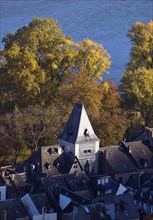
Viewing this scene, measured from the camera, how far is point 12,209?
35.7 m

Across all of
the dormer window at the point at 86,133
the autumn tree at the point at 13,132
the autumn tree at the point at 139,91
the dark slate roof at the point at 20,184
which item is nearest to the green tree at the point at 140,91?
the autumn tree at the point at 139,91

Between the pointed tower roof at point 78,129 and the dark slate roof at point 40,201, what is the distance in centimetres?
634

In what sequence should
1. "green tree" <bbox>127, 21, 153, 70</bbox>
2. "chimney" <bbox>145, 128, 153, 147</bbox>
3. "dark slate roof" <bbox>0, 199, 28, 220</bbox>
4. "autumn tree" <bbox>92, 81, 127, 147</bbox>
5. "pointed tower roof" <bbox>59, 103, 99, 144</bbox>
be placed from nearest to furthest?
"dark slate roof" <bbox>0, 199, 28, 220</bbox> < "pointed tower roof" <bbox>59, 103, 99, 144</bbox> < "chimney" <bbox>145, 128, 153, 147</bbox> < "autumn tree" <bbox>92, 81, 127, 147</bbox> < "green tree" <bbox>127, 21, 153, 70</bbox>

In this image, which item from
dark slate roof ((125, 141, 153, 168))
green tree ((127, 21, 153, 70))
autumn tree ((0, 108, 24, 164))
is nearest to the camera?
dark slate roof ((125, 141, 153, 168))

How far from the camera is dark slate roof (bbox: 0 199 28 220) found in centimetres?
3531

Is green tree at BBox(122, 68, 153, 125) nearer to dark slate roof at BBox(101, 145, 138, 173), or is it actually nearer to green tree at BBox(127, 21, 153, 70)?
green tree at BBox(127, 21, 153, 70)

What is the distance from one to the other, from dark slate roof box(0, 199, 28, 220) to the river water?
28867 mm

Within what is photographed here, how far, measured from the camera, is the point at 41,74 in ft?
166

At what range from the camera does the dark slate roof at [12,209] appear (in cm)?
3531

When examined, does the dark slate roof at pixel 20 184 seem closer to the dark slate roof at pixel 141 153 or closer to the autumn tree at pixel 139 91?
the dark slate roof at pixel 141 153

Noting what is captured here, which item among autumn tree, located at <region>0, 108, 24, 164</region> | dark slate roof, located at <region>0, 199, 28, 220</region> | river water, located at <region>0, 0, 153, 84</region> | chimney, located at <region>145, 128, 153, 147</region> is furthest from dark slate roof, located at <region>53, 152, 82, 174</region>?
river water, located at <region>0, 0, 153, 84</region>

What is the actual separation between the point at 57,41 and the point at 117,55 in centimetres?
1847

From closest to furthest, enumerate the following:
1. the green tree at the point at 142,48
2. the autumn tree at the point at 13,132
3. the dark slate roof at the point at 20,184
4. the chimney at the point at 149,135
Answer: the dark slate roof at the point at 20,184 → the chimney at the point at 149,135 → the autumn tree at the point at 13,132 → the green tree at the point at 142,48

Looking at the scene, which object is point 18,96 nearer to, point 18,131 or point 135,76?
point 18,131
